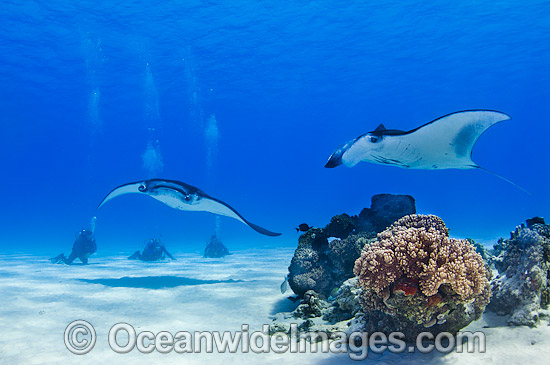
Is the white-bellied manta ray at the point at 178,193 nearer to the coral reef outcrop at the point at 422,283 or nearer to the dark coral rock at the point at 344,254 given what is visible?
the dark coral rock at the point at 344,254

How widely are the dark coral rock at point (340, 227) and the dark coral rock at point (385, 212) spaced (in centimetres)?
18

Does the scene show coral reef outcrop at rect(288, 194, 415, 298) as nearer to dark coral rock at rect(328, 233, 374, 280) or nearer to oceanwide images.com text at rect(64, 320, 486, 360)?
dark coral rock at rect(328, 233, 374, 280)

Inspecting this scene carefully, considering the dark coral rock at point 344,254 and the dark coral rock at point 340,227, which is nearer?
the dark coral rock at point 344,254

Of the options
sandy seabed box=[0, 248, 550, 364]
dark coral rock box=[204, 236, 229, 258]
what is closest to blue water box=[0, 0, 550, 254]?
dark coral rock box=[204, 236, 229, 258]

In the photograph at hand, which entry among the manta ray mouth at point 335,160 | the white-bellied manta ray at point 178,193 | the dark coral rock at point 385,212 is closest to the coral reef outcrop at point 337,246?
the dark coral rock at point 385,212

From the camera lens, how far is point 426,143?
192 inches

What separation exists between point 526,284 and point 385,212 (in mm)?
2843

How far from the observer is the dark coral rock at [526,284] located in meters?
3.81

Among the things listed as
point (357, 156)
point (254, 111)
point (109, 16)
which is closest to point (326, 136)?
point (254, 111)

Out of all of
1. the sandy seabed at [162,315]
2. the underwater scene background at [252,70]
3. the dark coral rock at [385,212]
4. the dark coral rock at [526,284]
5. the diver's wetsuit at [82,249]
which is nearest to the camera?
the sandy seabed at [162,315]

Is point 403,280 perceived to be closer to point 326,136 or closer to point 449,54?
point 449,54

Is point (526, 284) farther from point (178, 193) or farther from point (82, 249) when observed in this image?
point (82, 249)

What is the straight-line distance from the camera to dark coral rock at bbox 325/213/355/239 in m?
6.75

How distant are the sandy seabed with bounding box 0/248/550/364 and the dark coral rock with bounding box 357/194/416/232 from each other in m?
2.25
